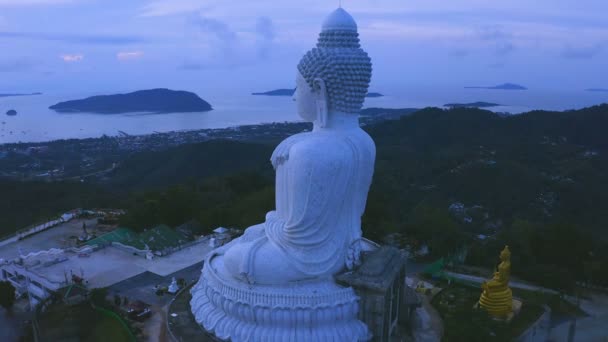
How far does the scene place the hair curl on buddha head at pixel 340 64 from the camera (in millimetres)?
10984

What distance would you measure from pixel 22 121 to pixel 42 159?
10024 centimetres

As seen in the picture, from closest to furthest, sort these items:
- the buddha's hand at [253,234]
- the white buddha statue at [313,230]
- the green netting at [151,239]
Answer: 1. the white buddha statue at [313,230]
2. the buddha's hand at [253,234]
3. the green netting at [151,239]

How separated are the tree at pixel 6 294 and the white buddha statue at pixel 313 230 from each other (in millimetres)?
6717

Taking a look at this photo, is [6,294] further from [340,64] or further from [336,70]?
[340,64]

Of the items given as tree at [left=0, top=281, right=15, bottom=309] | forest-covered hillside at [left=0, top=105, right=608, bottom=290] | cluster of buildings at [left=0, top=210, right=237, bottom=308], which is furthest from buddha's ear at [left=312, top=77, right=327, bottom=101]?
tree at [left=0, top=281, right=15, bottom=309]

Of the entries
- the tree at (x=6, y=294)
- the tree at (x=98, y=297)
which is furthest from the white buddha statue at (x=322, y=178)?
the tree at (x=6, y=294)

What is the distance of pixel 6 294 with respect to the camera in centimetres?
1445

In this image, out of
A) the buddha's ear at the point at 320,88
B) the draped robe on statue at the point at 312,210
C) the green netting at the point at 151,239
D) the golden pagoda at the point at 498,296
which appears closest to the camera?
the draped robe on statue at the point at 312,210

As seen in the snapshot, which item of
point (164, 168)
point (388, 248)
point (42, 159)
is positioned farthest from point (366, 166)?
point (42, 159)

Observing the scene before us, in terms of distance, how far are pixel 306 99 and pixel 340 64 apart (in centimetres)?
119

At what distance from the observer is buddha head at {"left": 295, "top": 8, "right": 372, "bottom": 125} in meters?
11.0

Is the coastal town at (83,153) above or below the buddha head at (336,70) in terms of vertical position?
below

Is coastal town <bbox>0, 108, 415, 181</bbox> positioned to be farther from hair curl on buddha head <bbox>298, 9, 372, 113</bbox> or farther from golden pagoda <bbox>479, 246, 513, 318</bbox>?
golden pagoda <bbox>479, 246, 513, 318</bbox>

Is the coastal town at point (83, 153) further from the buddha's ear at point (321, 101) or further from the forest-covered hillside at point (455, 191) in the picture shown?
the buddha's ear at point (321, 101)
